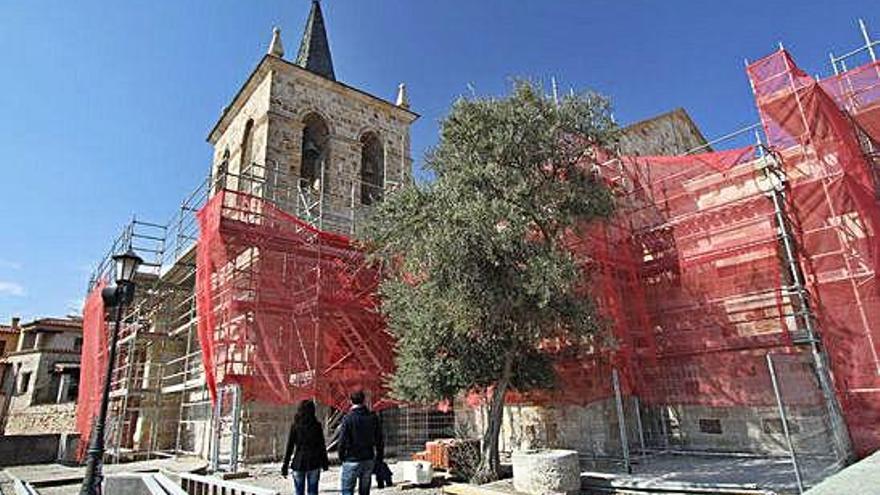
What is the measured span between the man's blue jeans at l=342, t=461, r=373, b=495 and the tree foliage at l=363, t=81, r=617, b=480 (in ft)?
11.1

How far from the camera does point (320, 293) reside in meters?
11.9

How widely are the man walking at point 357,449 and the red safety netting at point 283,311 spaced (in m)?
5.68

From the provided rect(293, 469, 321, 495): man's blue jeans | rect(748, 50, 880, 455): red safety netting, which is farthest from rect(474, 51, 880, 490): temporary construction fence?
rect(293, 469, 321, 495): man's blue jeans

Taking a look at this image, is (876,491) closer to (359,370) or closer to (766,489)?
(766,489)

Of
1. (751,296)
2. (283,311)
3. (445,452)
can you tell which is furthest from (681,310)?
(283,311)

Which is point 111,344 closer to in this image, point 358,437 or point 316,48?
point 358,437

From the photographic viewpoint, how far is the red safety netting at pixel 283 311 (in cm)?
1109

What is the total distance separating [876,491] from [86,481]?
7.13 meters

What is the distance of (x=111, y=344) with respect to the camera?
656 cm

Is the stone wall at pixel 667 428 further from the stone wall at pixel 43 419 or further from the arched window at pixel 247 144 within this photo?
the stone wall at pixel 43 419

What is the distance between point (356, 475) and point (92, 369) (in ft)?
47.0

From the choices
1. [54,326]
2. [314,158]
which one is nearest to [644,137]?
[314,158]

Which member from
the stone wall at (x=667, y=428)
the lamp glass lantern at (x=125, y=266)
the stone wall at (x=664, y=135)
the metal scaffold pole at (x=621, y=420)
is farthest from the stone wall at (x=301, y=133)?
the metal scaffold pole at (x=621, y=420)

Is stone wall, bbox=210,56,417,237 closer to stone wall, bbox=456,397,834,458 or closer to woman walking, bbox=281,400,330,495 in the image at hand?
stone wall, bbox=456,397,834,458
